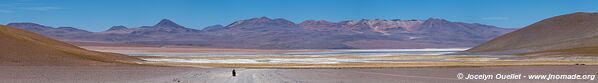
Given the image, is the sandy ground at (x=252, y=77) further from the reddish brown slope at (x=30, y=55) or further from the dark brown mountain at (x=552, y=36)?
the dark brown mountain at (x=552, y=36)

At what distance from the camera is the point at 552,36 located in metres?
175

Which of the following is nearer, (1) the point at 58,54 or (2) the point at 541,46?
(1) the point at 58,54

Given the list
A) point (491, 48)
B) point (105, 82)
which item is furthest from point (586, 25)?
point (105, 82)

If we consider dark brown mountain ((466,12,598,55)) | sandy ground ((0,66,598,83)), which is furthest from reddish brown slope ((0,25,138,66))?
dark brown mountain ((466,12,598,55))

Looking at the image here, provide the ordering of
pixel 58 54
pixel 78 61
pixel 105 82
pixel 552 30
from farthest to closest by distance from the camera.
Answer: pixel 552 30 → pixel 58 54 → pixel 78 61 → pixel 105 82

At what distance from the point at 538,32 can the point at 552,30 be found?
368 cm

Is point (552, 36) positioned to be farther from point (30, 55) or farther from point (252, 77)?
point (252, 77)

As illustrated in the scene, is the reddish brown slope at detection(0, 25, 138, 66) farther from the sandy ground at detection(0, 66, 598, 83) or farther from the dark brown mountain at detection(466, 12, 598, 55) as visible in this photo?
the dark brown mountain at detection(466, 12, 598, 55)

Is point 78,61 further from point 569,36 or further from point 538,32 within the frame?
point 538,32

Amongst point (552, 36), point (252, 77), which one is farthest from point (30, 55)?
point (552, 36)

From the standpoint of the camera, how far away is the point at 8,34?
8469 centimetres

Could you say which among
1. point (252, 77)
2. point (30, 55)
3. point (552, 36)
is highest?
point (552, 36)

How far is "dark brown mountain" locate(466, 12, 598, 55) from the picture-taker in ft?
517

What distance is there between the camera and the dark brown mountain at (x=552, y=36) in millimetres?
157500
